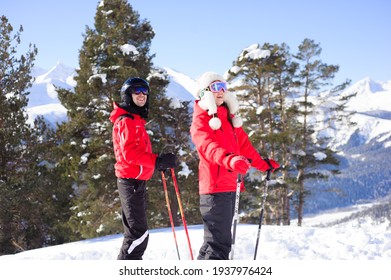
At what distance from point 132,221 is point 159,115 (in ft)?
39.0

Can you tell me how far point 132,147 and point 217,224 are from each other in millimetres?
1333

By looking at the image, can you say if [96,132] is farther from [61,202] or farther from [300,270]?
[300,270]

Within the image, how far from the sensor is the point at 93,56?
637 inches

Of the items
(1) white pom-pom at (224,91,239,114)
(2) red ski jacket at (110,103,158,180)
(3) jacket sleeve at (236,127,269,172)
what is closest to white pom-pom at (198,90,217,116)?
(1) white pom-pom at (224,91,239,114)

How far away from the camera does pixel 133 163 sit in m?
4.37

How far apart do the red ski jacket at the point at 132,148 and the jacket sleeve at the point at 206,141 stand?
670mm

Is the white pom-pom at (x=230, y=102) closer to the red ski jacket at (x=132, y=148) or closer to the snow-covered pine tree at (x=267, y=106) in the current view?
the red ski jacket at (x=132, y=148)

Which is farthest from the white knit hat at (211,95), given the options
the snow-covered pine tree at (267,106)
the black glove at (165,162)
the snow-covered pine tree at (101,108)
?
the snow-covered pine tree at (267,106)

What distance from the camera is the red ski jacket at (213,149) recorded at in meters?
3.82

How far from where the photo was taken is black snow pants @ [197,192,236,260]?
3.91 metres

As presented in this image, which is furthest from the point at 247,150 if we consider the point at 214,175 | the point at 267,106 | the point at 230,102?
the point at 267,106

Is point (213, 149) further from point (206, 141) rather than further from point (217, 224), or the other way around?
point (217, 224)

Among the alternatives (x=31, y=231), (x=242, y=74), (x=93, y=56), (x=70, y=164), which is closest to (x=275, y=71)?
(x=242, y=74)

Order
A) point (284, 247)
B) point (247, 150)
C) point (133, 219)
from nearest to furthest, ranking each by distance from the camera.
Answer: point (133, 219)
point (247, 150)
point (284, 247)
